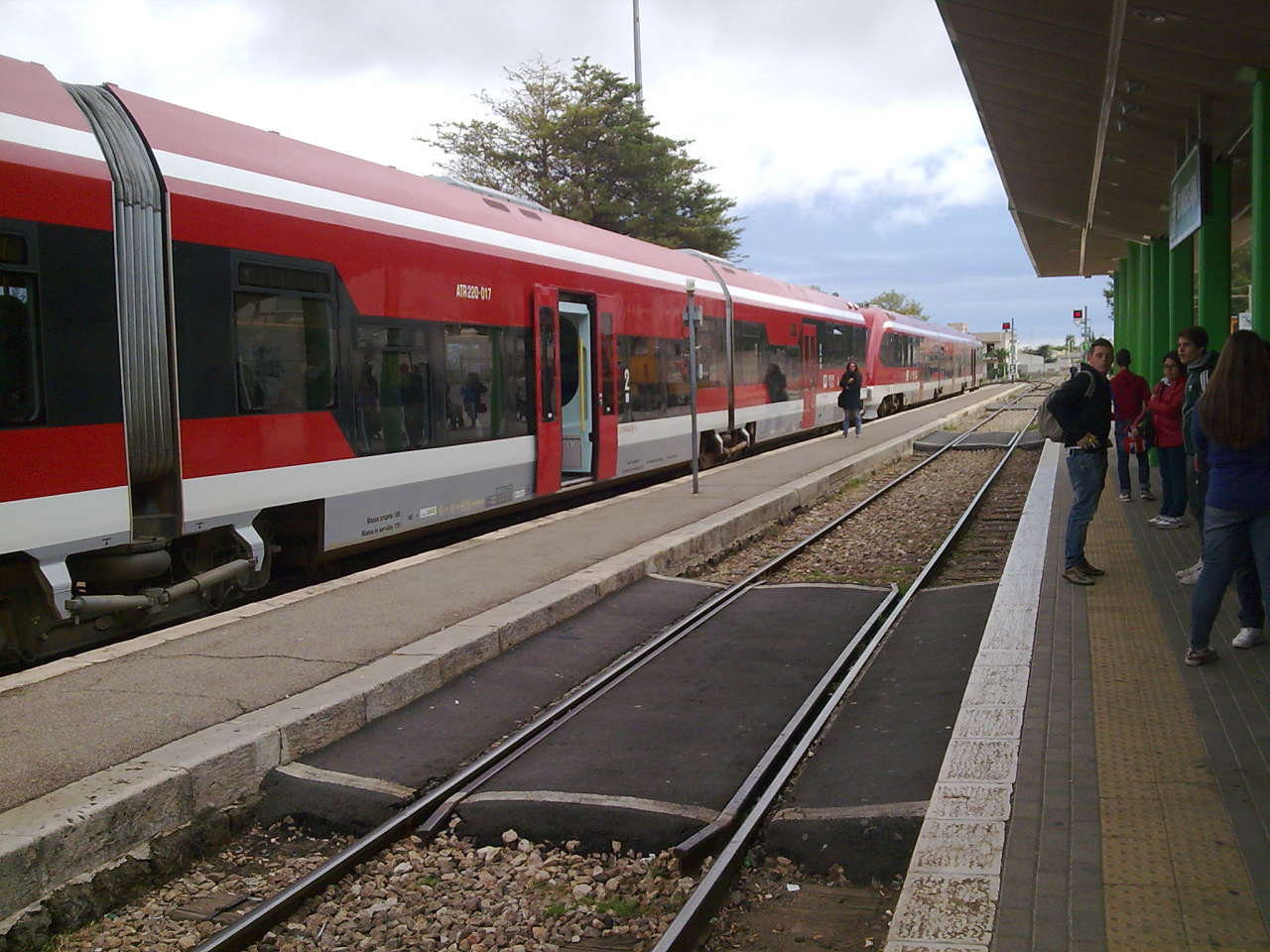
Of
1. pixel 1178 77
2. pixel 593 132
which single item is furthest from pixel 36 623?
pixel 593 132

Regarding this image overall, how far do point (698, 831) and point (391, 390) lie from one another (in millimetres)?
5656

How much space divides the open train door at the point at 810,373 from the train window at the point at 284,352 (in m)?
16.0

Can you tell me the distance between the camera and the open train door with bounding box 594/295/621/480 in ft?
45.1

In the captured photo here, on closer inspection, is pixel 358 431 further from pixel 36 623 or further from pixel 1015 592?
pixel 1015 592

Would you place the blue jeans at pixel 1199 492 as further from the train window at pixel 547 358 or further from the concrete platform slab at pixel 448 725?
the train window at pixel 547 358

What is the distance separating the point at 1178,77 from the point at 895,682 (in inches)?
239

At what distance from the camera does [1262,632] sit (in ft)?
21.1

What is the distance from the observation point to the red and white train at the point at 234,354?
648 cm

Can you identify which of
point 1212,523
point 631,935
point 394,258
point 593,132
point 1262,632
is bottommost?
point 631,935

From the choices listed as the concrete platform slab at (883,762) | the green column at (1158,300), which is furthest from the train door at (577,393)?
the green column at (1158,300)

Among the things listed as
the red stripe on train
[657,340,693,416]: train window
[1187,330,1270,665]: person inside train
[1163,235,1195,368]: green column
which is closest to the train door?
[657,340,693,416]: train window

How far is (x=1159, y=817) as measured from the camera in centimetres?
413

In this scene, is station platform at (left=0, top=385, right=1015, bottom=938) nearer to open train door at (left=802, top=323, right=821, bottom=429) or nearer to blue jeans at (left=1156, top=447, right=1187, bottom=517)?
blue jeans at (left=1156, top=447, right=1187, bottom=517)

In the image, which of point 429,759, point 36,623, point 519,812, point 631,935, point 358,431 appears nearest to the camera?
point 631,935
